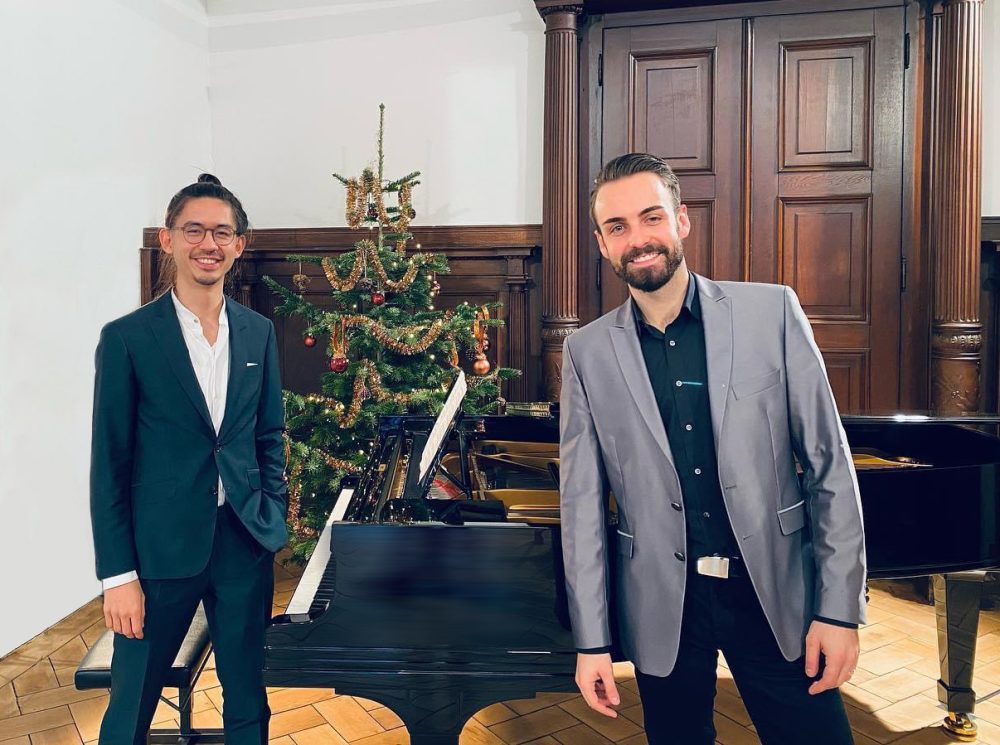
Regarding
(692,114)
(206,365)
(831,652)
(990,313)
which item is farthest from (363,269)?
(990,313)

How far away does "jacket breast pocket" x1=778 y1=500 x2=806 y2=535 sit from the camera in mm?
1438

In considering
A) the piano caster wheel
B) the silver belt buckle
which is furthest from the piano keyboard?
the piano caster wheel

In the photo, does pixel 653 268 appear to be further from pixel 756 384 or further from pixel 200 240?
pixel 200 240

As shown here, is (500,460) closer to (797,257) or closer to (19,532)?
(19,532)

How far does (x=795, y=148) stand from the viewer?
4.14 m

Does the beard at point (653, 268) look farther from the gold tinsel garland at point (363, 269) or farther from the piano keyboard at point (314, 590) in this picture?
the gold tinsel garland at point (363, 269)

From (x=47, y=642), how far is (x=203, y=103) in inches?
118

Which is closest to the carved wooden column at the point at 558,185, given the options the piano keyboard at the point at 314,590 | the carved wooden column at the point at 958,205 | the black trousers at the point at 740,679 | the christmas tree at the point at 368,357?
the christmas tree at the point at 368,357

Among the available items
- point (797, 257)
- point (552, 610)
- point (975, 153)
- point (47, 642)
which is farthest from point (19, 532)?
point (975, 153)

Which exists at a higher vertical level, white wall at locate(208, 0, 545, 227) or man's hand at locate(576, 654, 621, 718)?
white wall at locate(208, 0, 545, 227)

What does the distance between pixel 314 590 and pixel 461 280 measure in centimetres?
293

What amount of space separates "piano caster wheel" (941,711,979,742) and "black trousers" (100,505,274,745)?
6.98ft

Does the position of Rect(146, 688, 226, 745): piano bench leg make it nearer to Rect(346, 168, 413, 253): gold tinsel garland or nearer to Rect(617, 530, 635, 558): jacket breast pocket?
Rect(617, 530, 635, 558): jacket breast pocket

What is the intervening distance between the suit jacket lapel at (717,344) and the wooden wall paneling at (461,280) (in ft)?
9.75
